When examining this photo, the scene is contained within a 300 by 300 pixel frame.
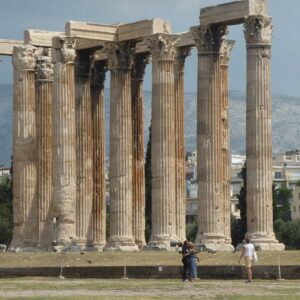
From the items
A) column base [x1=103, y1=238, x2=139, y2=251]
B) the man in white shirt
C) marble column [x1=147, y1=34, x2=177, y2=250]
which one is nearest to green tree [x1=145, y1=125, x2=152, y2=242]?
column base [x1=103, y1=238, x2=139, y2=251]

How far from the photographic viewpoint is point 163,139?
113438 millimetres

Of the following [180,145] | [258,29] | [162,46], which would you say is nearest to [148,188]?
[180,145]

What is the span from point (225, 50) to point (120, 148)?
32.5ft

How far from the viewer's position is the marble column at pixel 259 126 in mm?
105625

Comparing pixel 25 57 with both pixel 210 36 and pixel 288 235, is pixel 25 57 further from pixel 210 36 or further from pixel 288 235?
pixel 288 235

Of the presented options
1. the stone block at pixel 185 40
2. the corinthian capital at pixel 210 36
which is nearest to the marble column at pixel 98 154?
the stone block at pixel 185 40

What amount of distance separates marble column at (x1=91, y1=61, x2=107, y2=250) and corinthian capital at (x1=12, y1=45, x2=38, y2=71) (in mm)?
4798

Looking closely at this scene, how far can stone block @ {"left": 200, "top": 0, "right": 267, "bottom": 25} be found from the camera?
348 feet

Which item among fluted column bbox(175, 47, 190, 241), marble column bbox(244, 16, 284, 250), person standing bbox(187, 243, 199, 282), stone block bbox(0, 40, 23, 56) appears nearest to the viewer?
person standing bbox(187, 243, 199, 282)

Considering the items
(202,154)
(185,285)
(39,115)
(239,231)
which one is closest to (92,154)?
(39,115)

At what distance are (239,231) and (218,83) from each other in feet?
127

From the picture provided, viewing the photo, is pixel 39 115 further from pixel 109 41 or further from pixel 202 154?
pixel 202 154

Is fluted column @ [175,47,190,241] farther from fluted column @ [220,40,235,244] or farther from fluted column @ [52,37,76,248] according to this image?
fluted column @ [52,37,76,248]

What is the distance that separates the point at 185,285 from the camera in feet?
275
